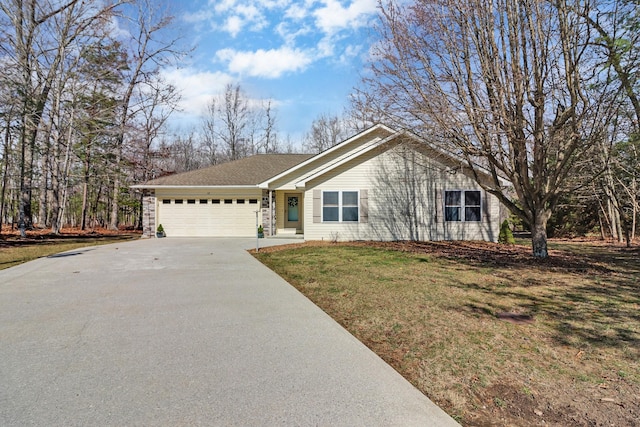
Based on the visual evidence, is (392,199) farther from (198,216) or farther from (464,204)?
(198,216)

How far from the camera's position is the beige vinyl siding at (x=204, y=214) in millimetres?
17641

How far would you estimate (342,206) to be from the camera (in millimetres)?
14672

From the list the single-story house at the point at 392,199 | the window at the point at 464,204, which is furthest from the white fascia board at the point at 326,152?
the window at the point at 464,204

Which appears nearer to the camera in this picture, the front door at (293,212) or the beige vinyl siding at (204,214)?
the beige vinyl siding at (204,214)

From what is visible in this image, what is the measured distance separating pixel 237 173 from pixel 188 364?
16035 millimetres

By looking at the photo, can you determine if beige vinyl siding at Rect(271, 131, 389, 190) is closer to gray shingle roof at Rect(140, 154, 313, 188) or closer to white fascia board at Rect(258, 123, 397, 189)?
white fascia board at Rect(258, 123, 397, 189)

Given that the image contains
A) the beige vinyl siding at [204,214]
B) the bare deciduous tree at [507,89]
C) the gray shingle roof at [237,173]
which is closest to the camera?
the bare deciduous tree at [507,89]

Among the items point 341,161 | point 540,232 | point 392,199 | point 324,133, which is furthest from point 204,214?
point 324,133

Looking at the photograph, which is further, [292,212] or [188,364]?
[292,212]

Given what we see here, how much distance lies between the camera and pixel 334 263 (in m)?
9.10

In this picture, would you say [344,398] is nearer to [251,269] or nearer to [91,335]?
[91,335]

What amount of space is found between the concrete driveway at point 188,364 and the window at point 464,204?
10251mm

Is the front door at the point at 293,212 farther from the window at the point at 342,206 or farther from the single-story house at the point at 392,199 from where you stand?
the window at the point at 342,206

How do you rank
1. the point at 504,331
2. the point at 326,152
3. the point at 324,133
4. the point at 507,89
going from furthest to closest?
the point at 324,133 < the point at 326,152 < the point at 507,89 < the point at 504,331
